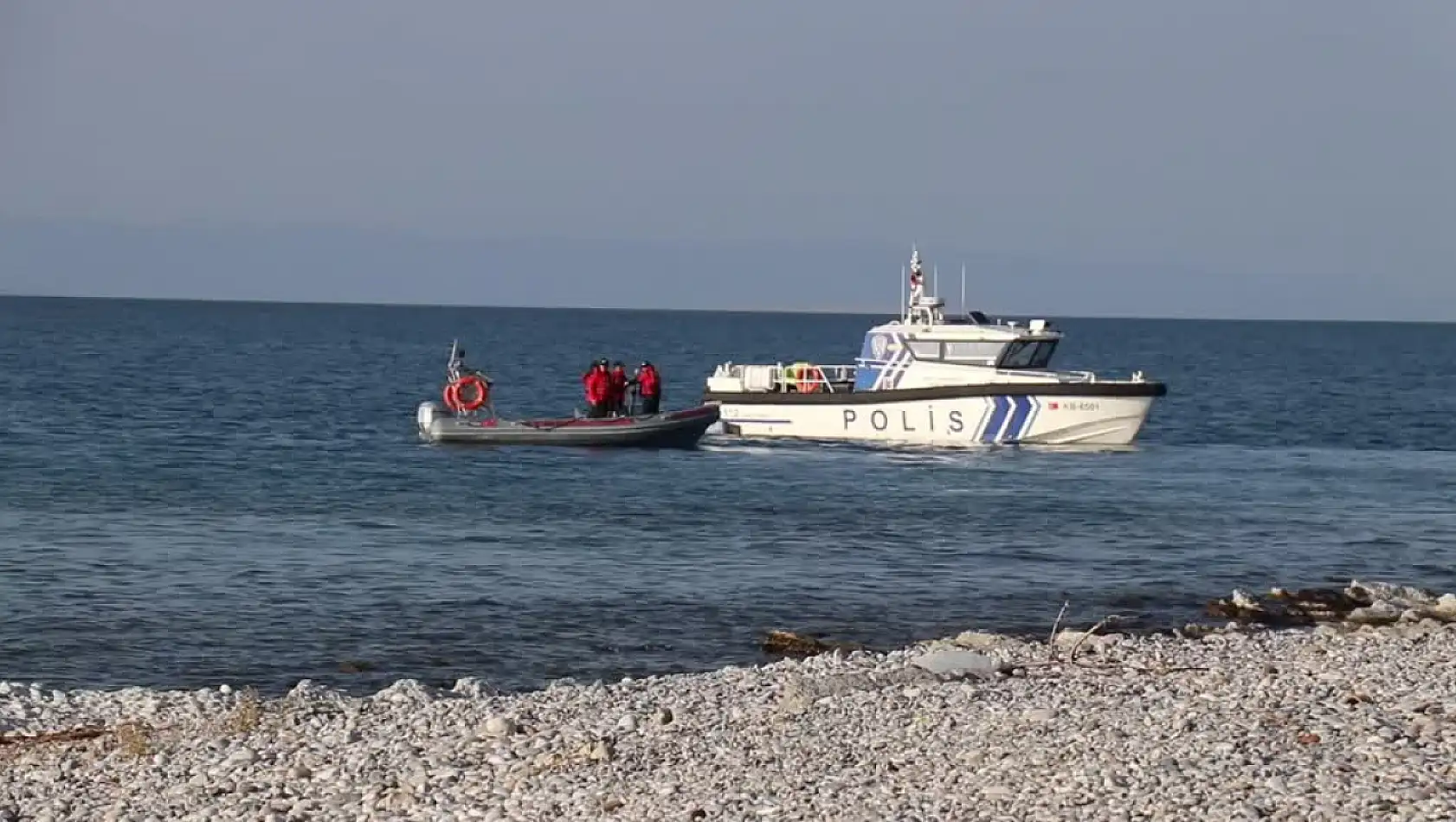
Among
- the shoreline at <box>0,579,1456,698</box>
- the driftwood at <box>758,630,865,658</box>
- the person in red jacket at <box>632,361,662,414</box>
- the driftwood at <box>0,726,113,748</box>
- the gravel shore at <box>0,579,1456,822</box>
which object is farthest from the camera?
the person in red jacket at <box>632,361,662,414</box>

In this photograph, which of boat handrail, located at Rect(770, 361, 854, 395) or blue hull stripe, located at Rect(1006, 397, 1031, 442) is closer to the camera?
blue hull stripe, located at Rect(1006, 397, 1031, 442)

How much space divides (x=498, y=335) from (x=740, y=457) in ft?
341

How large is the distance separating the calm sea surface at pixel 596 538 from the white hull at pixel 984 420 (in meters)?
0.88

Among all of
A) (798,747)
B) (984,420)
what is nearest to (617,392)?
(984,420)

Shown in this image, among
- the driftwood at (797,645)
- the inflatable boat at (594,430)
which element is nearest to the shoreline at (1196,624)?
the driftwood at (797,645)

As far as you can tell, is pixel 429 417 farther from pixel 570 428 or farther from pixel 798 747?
pixel 798 747

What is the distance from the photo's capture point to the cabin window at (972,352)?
36.5 m

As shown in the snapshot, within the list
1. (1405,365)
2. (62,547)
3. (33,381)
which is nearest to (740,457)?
(62,547)

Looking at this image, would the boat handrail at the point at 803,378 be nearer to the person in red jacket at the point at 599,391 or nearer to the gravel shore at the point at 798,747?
the person in red jacket at the point at 599,391

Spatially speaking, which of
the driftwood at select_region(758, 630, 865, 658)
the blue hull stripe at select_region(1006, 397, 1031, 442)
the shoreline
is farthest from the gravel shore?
the blue hull stripe at select_region(1006, 397, 1031, 442)

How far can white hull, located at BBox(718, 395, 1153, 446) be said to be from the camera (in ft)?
117

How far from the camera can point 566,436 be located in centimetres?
3644

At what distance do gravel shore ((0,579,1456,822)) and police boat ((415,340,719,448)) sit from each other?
21.6 metres

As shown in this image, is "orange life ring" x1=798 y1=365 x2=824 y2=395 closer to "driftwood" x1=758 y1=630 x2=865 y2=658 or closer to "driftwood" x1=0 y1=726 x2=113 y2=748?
"driftwood" x1=758 y1=630 x2=865 y2=658
